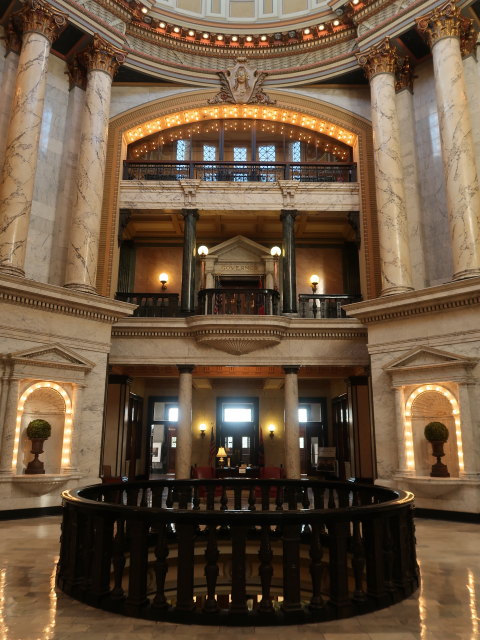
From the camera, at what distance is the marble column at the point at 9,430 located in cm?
975

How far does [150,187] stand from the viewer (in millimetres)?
14727

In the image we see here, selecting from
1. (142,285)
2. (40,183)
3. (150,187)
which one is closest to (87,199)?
(40,183)

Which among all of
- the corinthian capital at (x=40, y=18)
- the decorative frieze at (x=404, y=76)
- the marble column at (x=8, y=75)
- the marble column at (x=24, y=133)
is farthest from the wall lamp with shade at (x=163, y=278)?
the decorative frieze at (x=404, y=76)

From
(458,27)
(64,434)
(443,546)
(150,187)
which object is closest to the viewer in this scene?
(443,546)

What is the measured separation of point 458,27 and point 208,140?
312 inches

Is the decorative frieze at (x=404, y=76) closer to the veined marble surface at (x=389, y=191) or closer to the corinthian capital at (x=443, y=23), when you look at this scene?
the veined marble surface at (x=389, y=191)

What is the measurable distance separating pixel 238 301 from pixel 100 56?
764cm

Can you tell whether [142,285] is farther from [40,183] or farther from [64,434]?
[64,434]

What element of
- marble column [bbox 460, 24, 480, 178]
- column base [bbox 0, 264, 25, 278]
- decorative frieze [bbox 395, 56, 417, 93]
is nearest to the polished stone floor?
column base [bbox 0, 264, 25, 278]

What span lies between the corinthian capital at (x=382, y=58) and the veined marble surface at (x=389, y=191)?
0.18 m

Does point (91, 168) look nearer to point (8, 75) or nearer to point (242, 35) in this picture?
point (8, 75)

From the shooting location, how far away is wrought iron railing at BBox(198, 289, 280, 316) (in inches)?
531

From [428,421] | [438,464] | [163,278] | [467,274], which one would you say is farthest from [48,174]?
[438,464]

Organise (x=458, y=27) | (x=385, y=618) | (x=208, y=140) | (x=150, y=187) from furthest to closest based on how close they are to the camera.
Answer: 1. (x=208, y=140)
2. (x=150, y=187)
3. (x=458, y=27)
4. (x=385, y=618)
